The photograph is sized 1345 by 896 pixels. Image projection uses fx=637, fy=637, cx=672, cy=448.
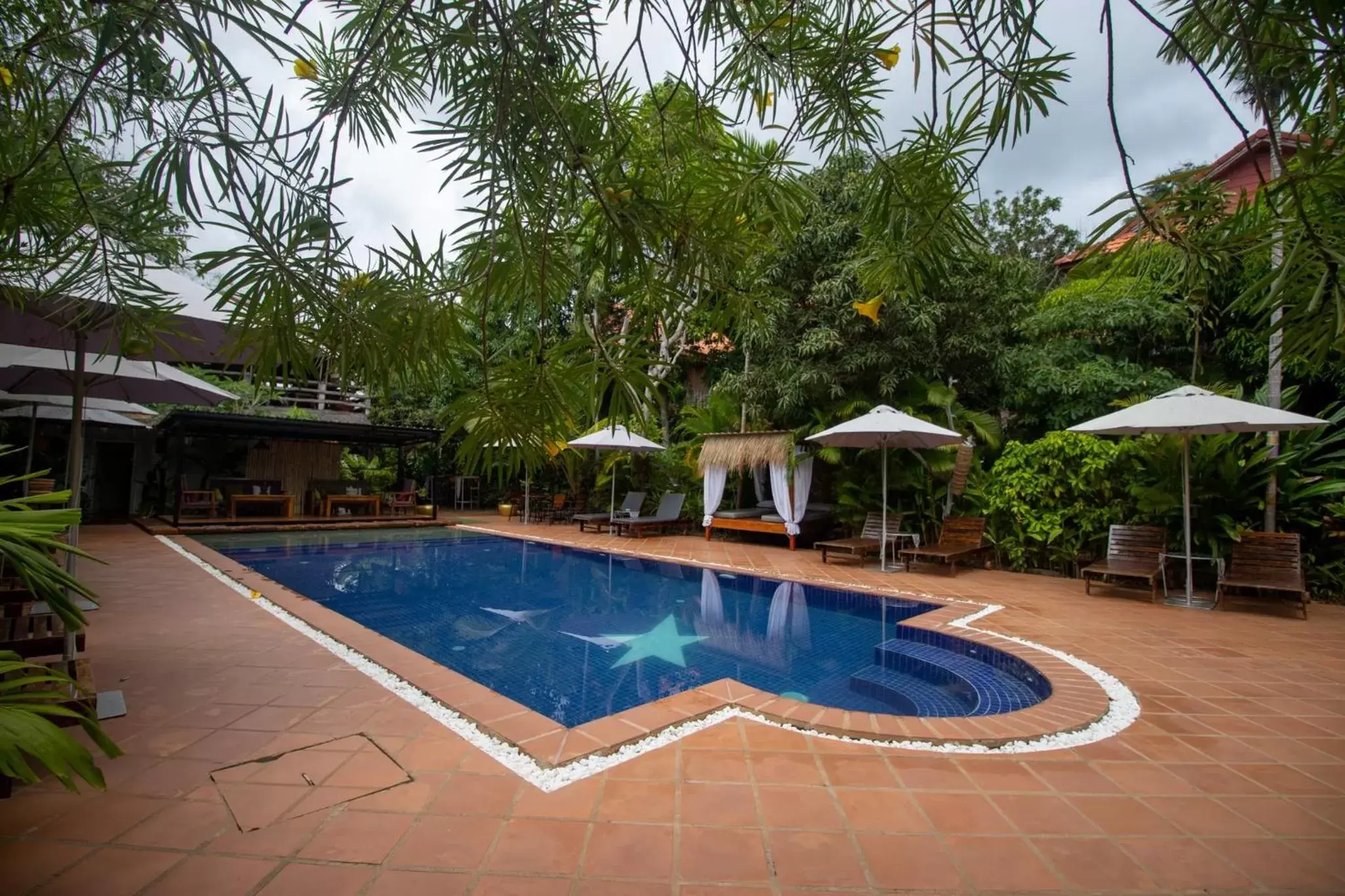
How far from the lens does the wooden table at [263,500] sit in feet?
47.2

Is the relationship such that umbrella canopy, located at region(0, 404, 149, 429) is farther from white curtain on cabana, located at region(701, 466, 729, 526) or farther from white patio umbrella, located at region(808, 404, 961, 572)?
white patio umbrella, located at region(808, 404, 961, 572)

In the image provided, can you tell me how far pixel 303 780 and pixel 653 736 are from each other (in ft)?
5.49

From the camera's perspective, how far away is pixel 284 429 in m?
15.0

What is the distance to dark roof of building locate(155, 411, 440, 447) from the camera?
44.0ft

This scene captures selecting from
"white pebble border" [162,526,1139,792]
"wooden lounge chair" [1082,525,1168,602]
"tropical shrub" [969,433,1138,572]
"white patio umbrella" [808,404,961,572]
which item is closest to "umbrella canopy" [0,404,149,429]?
"white pebble border" [162,526,1139,792]

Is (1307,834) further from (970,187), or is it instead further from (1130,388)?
(1130,388)

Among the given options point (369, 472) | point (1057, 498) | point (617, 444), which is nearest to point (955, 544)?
point (1057, 498)

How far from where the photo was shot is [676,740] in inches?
135

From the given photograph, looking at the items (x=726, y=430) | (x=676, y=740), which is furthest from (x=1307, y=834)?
(x=726, y=430)

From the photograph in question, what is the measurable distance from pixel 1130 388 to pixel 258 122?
43.7 ft

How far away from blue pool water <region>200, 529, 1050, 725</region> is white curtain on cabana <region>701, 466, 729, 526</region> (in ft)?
8.84

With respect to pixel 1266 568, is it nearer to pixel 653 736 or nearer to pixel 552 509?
pixel 653 736

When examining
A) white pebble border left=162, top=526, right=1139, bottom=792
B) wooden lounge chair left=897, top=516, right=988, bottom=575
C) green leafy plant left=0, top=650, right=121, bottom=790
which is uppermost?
green leafy plant left=0, top=650, right=121, bottom=790

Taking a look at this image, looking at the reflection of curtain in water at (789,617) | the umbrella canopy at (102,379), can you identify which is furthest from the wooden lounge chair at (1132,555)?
the umbrella canopy at (102,379)
